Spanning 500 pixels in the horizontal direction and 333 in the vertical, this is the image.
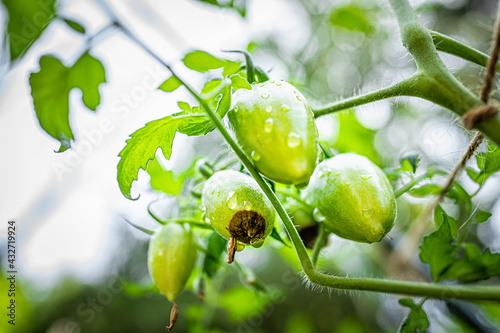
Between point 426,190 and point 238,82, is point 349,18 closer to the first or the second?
point 426,190

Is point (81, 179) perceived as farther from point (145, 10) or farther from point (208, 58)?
point (208, 58)

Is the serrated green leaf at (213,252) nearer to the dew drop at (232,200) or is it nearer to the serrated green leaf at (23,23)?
the dew drop at (232,200)

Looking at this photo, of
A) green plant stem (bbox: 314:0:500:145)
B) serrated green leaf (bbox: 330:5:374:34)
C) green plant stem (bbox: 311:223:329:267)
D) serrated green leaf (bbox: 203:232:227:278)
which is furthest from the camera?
serrated green leaf (bbox: 330:5:374:34)

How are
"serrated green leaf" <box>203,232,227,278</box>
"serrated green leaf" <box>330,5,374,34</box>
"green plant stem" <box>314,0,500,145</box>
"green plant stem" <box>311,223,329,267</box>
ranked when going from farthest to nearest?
"serrated green leaf" <box>330,5,374,34</box>, "serrated green leaf" <box>203,232,227,278</box>, "green plant stem" <box>311,223,329,267</box>, "green plant stem" <box>314,0,500,145</box>

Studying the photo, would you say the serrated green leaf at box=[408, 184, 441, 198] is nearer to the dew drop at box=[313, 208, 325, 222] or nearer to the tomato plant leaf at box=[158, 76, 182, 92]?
the dew drop at box=[313, 208, 325, 222]

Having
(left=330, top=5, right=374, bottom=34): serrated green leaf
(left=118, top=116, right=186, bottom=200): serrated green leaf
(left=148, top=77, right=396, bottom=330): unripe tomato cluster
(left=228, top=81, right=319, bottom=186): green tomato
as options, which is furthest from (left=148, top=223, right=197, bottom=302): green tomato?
(left=330, top=5, right=374, bottom=34): serrated green leaf

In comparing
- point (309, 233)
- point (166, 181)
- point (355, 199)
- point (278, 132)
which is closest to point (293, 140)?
point (278, 132)

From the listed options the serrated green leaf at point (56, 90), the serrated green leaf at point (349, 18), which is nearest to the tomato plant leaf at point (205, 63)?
the serrated green leaf at point (56, 90)
